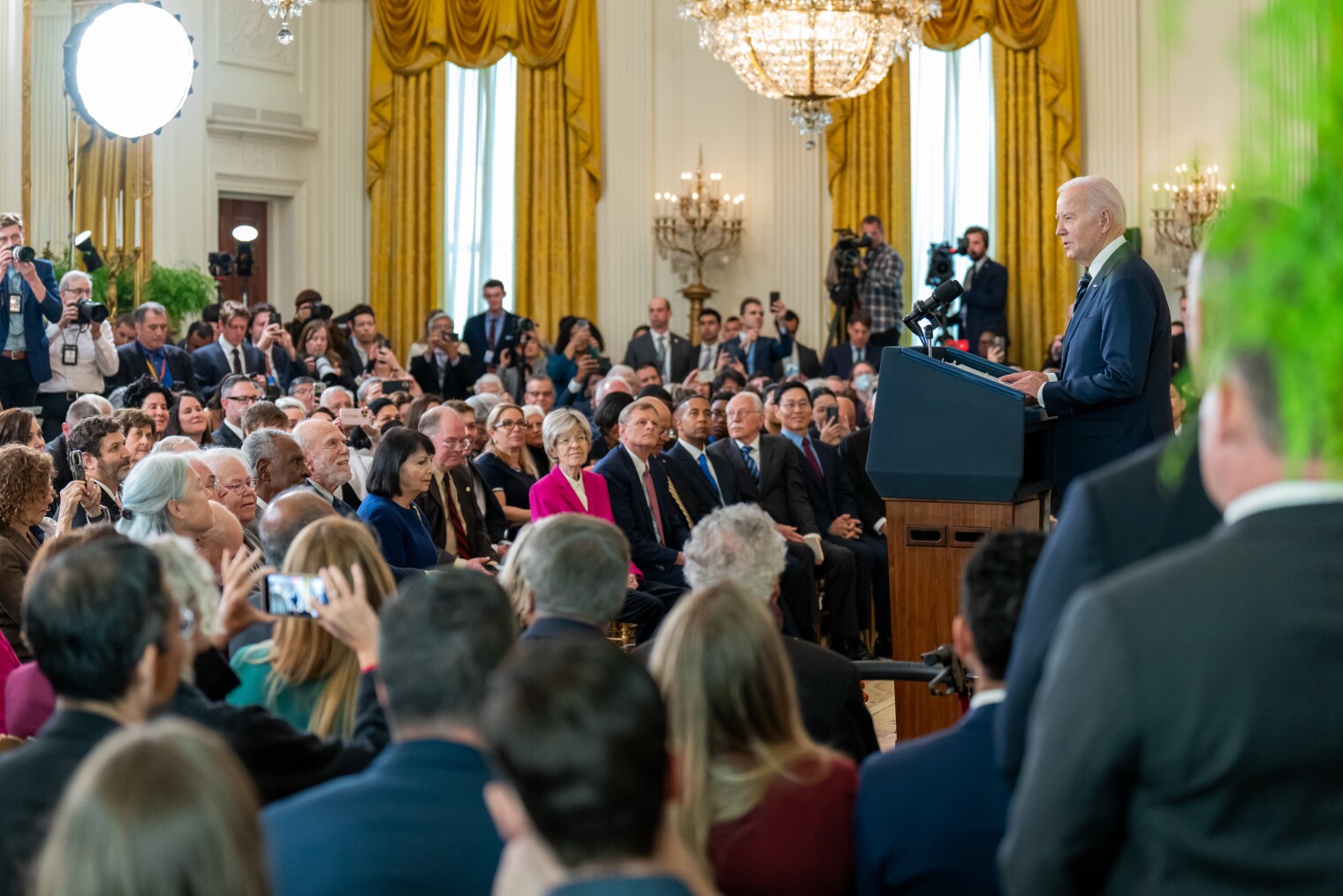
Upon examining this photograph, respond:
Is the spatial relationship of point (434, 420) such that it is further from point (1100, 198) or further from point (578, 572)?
point (578, 572)

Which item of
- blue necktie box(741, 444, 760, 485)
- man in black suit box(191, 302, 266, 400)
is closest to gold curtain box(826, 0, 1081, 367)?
blue necktie box(741, 444, 760, 485)

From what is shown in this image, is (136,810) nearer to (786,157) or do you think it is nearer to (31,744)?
(31,744)

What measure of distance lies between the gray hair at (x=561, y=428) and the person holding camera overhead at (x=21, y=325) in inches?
125

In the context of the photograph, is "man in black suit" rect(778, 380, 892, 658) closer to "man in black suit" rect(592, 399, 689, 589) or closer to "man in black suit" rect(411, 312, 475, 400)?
"man in black suit" rect(592, 399, 689, 589)

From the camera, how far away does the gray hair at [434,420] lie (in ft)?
19.8

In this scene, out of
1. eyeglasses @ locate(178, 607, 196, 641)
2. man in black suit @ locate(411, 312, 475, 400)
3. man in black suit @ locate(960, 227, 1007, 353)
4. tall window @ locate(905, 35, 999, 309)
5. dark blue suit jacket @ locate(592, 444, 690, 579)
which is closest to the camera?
eyeglasses @ locate(178, 607, 196, 641)

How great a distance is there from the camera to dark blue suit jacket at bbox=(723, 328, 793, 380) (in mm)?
11719

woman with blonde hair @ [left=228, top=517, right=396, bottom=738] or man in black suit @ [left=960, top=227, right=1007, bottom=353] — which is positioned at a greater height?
man in black suit @ [left=960, top=227, right=1007, bottom=353]

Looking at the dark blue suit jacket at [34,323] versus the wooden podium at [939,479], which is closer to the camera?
the wooden podium at [939,479]

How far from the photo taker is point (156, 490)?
4160 mm

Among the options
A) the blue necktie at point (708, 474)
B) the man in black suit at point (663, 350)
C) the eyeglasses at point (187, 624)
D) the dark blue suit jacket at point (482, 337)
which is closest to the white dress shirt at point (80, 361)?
the blue necktie at point (708, 474)

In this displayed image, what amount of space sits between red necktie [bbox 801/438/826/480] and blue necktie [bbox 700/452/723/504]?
771mm

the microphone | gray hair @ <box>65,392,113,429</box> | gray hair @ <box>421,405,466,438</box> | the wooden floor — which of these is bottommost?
the wooden floor

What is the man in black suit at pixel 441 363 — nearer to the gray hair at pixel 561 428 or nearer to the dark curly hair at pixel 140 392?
the dark curly hair at pixel 140 392
